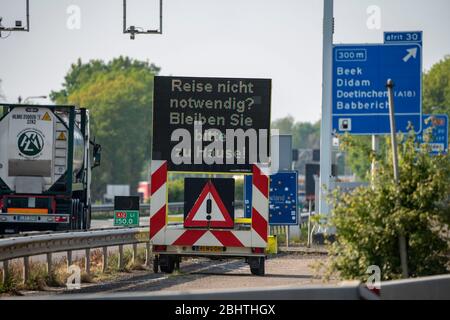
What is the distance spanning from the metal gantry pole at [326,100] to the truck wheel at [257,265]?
374 inches

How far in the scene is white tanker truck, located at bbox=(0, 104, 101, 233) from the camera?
116 ft

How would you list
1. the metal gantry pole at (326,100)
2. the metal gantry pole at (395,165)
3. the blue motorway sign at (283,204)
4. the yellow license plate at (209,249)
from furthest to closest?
the blue motorway sign at (283,204) < the metal gantry pole at (326,100) < the yellow license plate at (209,249) < the metal gantry pole at (395,165)

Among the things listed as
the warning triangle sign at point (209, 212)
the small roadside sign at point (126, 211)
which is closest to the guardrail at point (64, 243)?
the warning triangle sign at point (209, 212)

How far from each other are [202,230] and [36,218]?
48.0 ft

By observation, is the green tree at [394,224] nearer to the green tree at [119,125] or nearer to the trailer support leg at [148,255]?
the trailer support leg at [148,255]

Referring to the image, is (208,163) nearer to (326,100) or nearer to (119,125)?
(326,100)

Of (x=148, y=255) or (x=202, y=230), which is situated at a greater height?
(x=202, y=230)

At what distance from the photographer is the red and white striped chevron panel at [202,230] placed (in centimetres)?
2145

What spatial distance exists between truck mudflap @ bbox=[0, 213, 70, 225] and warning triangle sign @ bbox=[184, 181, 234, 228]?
45.7 feet

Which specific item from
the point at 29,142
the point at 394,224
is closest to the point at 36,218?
the point at 29,142

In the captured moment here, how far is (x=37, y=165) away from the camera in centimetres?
3597

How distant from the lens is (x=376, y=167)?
16438mm

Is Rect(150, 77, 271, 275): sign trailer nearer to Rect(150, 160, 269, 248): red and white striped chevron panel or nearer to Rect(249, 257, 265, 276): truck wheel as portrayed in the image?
Rect(150, 160, 269, 248): red and white striped chevron panel

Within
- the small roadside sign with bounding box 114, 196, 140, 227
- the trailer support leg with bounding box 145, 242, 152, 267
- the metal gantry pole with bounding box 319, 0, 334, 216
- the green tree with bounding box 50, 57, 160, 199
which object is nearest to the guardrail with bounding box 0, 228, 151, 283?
the trailer support leg with bounding box 145, 242, 152, 267
